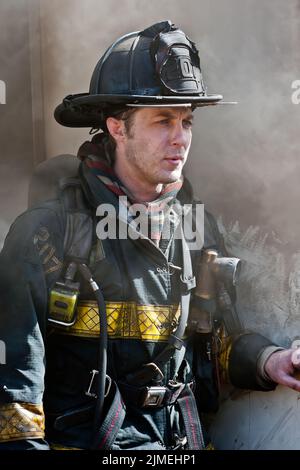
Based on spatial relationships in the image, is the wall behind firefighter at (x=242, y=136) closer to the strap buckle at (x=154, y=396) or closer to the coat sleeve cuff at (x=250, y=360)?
the coat sleeve cuff at (x=250, y=360)

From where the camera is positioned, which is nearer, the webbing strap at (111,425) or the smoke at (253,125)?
the webbing strap at (111,425)

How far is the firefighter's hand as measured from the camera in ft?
10.8

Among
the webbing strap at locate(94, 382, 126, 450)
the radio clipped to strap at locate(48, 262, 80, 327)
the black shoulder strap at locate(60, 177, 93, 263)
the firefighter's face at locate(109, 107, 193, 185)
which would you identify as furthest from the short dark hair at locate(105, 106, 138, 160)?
the webbing strap at locate(94, 382, 126, 450)

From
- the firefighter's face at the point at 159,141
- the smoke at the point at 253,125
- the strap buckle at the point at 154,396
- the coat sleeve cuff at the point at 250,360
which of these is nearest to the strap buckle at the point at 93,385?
the strap buckle at the point at 154,396

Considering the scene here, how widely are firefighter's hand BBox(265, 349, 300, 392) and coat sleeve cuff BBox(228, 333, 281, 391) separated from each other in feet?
0.11

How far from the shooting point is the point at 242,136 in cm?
389

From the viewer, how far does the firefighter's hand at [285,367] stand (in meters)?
3.31

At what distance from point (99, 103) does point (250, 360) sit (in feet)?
3.93

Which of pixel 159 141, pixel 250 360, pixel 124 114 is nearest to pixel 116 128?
pixel 124 114

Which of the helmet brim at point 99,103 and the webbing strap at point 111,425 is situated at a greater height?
the helmet brim at point 99,103

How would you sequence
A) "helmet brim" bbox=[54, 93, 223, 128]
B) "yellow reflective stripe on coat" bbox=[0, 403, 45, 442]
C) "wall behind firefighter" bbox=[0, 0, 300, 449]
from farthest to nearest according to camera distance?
"wall behind firefighter" bbox=[0, 0, 300, 449] → "helmet brim" bbox=[54, 93, 223, 128] → "yellow reflective stripe on coat" bbox=[0, 403, 45, 442]

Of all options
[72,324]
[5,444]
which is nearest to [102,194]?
[72,324]

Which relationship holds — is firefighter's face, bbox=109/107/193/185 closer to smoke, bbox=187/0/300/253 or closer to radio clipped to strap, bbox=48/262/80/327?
radio clipped to strap, bbox=48/262/80/327
